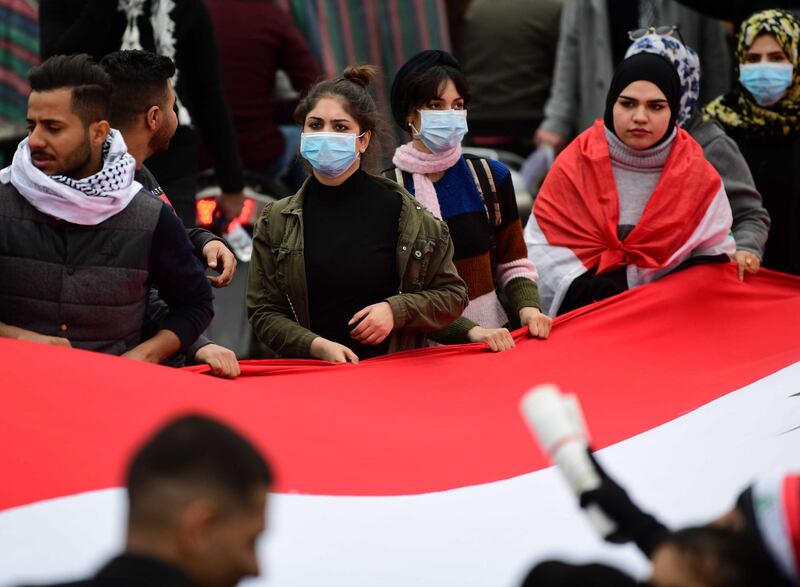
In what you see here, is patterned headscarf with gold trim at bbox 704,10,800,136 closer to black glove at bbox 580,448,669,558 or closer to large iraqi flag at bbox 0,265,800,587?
large iraqi flag at bbox 0,265,800,587

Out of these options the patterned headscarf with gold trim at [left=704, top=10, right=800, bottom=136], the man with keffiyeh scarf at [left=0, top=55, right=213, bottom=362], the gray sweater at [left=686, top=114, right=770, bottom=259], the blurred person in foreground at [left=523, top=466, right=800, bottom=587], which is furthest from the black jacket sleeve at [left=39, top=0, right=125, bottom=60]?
the blurred person in foreground at [left=523, top=466, right=800, bottom=587]

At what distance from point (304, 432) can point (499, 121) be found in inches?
207

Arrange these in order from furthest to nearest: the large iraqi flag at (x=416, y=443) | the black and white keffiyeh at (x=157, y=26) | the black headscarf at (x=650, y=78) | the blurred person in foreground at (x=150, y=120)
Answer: the black and white keffiyeh at (x=157, y=26)
the black headscarf at (x=650, y=78)
the blurred person in foreground at (x=150, y=120)
the large iraqi flag at (x=416, y=443)

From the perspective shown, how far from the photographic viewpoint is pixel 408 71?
477 cm

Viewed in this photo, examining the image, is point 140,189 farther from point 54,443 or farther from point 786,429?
point 786,429

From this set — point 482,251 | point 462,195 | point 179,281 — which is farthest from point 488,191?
point 179,281

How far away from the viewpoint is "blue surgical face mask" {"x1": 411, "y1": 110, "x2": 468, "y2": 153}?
15.3ft

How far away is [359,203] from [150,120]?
0.65 meters

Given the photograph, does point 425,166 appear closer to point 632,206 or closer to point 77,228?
point 632,206

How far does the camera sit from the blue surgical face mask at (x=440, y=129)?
467 cm

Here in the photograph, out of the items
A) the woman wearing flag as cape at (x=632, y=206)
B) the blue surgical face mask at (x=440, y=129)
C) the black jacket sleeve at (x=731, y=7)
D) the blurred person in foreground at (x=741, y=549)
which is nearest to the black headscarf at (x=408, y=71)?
the blue surgical face mask at (x=440, y=129)

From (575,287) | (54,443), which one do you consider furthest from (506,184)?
(54,443)

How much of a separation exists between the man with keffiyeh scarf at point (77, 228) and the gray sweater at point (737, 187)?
92.6 inches

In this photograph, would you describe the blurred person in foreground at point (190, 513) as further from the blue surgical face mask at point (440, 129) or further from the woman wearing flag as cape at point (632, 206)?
the woman wearing flag as cape at point (632, 206)
